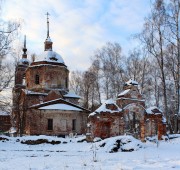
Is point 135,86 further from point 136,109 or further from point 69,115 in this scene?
point 69,115

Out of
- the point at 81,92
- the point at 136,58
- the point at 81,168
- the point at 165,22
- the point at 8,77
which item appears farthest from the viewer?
the point at 81,92

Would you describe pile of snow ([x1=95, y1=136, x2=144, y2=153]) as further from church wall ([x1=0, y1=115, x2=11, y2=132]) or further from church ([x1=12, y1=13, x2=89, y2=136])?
church wall ([x1=0, y1=115, x2=11, y2=132])

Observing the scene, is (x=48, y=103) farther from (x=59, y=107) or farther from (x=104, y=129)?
(x=104, y=129)

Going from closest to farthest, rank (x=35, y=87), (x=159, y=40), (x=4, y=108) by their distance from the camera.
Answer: (x=4, y=108) → (x=159, y=40) → (x=35, y=87)

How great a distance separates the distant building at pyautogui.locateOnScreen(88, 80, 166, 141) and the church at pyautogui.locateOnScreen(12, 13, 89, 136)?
9.38 meters

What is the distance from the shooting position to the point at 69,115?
32188 mm

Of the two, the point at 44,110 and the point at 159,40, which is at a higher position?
the point at 159,40

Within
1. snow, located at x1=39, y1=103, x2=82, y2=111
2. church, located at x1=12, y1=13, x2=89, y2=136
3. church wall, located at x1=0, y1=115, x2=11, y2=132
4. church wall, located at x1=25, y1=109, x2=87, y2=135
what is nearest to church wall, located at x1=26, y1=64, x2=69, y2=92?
church, located at x1=12, y1=13, x2=89, y2=136

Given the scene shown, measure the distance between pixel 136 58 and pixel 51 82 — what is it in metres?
10.1

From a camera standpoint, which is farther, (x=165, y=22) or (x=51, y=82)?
(x=51, y=82)

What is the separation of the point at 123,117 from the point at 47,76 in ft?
44.7

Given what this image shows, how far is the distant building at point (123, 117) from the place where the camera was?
21938 mm

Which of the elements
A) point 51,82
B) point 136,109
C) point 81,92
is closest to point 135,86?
point 136,109

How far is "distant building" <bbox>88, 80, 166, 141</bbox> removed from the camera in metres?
21.9
